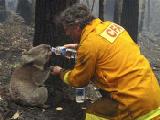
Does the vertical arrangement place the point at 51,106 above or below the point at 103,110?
below

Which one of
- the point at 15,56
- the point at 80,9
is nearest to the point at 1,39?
the point at 15,56

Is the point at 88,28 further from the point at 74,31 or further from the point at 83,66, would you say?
the point at 83,66

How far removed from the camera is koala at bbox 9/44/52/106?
23.6 feet

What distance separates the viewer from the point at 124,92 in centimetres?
547

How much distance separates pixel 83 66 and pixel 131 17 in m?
9.73

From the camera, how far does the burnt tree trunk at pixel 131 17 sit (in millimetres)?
14977

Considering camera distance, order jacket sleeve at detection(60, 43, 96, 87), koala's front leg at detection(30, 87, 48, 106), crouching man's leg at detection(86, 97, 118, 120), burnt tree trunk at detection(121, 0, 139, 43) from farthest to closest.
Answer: burnt tree trunk at detection(121, 0, 139, 43)
koala's front leg at detection(30, 87, 48, 106)
crouching man's leg at detection(86, 97, 118, 120)
jacket sleeve at detection(60, 43, 96, 87)

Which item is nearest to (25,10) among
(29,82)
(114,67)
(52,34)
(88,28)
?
(52,34)

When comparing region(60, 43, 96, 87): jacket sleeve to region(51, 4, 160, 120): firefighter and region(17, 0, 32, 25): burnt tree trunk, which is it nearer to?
region(51, 4, 160, 120): firefighter

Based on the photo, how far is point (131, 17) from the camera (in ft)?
49.3

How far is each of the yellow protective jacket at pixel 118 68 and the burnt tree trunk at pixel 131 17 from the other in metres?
9.45

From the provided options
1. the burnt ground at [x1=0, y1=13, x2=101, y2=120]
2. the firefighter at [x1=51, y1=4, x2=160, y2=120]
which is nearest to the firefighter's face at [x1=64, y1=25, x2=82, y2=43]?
the firefighter at [x1=51, y1=4, x2=160, y2=120]

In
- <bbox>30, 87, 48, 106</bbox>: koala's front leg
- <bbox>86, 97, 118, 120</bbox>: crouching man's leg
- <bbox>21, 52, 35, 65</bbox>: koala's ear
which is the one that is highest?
<bbox>21, 52, 35, 65</bbox>: koala's ear

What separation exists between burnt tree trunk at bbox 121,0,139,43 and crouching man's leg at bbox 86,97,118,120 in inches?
364
